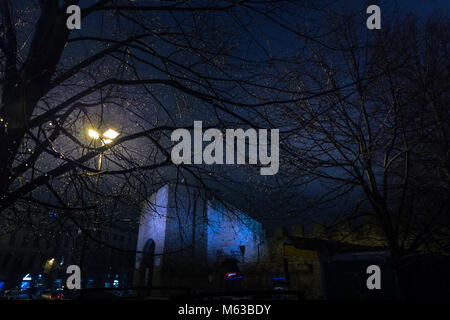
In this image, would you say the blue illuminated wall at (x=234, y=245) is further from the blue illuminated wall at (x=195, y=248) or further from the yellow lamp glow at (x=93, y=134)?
the yellow lamp glow at (x=93, y=134)

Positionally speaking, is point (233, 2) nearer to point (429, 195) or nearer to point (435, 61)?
point (435, 61)

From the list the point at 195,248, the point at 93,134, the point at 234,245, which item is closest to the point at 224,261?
the point at 234,245

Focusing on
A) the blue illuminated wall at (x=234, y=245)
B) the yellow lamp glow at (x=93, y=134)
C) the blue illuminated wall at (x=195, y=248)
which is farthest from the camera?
the blue illuminated wall at (x=195, y=248)

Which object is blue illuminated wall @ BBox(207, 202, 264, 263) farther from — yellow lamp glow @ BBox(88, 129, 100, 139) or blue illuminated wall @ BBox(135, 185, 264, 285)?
yellow lamp glow @ BBox(88, 129, 100, 139)

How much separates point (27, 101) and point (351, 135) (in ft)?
16.8

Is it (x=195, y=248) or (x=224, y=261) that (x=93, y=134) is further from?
(x=224, y=261)

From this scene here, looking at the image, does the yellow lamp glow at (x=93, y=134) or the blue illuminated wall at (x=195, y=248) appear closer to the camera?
the yellow lamp glow at (x=93, y=134)

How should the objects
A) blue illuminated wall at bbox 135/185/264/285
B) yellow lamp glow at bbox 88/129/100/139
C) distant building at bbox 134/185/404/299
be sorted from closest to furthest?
1. yellow lamp glow at bbox 88/129/100/139
2. distant building at bbox 134/185/404/299
3. blue illuminated wall at bbox 135/185/264/285

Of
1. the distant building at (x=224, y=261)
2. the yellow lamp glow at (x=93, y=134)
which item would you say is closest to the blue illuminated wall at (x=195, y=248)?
the distant building at (x=224, y=261)

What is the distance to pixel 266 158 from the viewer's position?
4.29 meters

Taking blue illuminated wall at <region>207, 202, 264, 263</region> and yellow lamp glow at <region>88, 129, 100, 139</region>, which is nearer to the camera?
yellow lamp glow at <region>88, 129, 100, 139</region>

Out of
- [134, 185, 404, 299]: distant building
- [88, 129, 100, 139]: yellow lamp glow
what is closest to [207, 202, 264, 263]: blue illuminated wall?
[134, 185, 404, 299]: distant building

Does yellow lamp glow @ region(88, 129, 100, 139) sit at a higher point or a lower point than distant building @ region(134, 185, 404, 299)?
higher

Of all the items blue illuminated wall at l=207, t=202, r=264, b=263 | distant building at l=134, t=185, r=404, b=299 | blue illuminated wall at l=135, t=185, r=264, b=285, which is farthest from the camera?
blue illuminated wall at l=135, t=185, r=264, b=285
